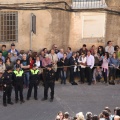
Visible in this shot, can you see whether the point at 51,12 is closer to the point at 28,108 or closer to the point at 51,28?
the point at 51,28

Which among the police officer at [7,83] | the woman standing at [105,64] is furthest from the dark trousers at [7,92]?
the woman standing at [105,64]

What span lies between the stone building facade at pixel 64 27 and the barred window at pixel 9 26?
0.17 m

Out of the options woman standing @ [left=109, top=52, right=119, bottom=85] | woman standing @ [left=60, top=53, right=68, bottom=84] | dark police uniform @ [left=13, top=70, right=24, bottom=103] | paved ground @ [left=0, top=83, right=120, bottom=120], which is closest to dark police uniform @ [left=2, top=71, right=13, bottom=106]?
dark police uniform @ [left=13, top=70, right=24, bottom=103]

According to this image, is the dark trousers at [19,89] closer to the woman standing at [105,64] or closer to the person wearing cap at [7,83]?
the person wearing cap at [7,83]

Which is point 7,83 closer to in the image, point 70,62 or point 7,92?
point 7,92

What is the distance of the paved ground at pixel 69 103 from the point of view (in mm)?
16172

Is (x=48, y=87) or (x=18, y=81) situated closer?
(x=18, y=81)

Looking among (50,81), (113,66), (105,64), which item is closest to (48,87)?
(50,81)

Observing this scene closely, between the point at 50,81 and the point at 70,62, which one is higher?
the point at 70,62

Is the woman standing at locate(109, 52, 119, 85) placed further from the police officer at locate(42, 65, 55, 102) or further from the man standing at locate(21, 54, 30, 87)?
the man standing at locate(21, 54, 30, 87)

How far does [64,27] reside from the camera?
21.1m

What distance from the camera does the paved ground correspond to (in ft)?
53.1

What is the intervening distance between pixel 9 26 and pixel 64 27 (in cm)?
267

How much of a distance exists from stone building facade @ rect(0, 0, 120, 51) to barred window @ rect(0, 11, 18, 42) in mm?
175
